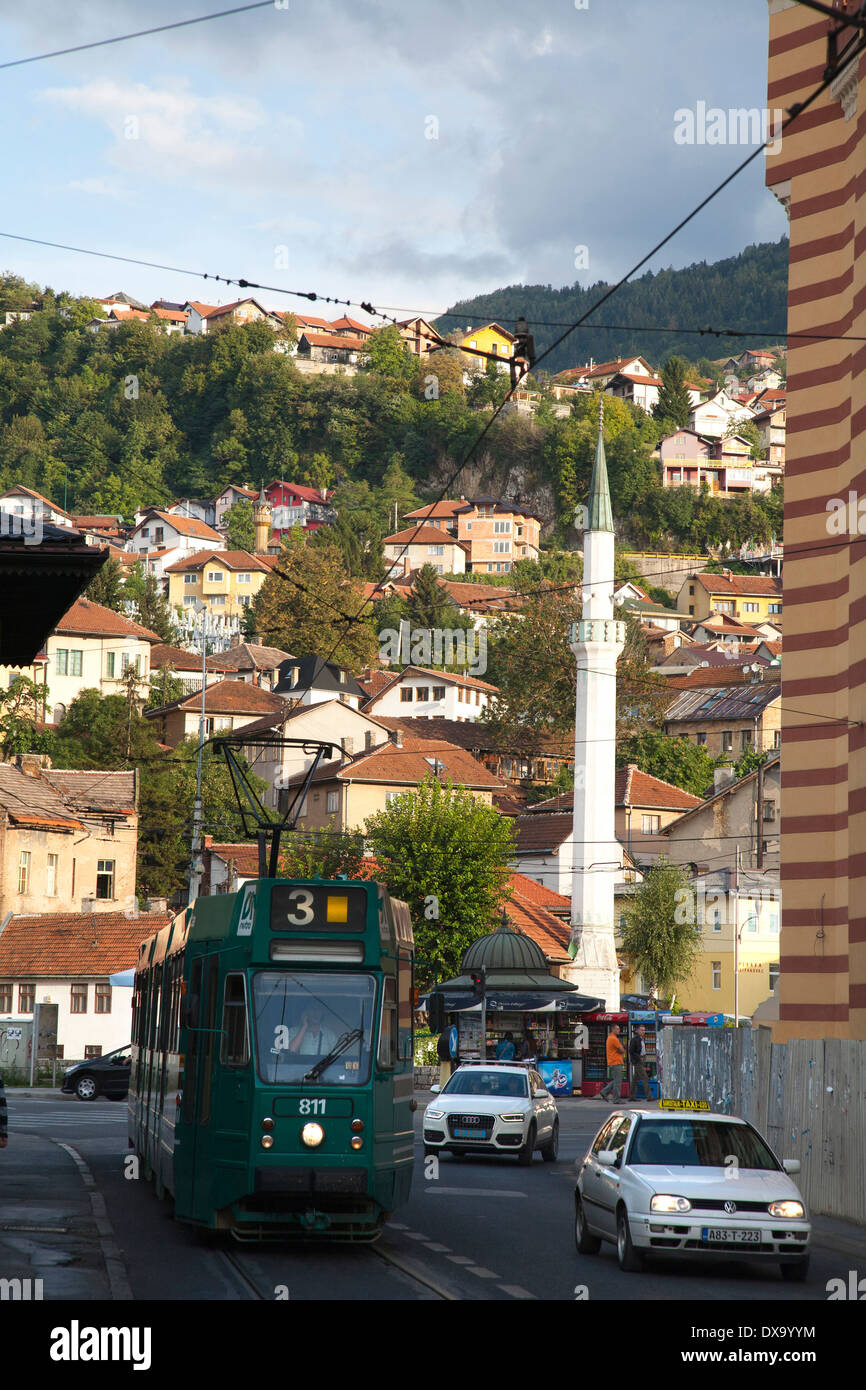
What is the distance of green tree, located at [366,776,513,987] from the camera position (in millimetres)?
59406

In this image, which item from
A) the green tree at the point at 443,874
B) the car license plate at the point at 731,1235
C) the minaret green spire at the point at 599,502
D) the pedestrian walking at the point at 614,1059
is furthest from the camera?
the minaret green spire at the point at 599,502

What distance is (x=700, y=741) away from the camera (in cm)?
11156

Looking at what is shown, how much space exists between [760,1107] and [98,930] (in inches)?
1413

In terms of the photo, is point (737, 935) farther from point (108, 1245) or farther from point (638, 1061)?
point (108, 1245)

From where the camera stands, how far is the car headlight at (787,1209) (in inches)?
547

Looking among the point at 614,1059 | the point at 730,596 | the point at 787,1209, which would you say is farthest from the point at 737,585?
the point at 787,1209

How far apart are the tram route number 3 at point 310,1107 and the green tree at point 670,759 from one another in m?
89.2

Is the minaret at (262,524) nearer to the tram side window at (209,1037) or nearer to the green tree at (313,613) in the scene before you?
the green tree at (313,613)

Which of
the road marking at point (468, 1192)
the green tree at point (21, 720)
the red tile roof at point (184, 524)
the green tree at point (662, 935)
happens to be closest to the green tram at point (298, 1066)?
the road marking at point (468, 1192)

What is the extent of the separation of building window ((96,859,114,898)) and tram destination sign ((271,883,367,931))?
170ft

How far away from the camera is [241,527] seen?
584 ft

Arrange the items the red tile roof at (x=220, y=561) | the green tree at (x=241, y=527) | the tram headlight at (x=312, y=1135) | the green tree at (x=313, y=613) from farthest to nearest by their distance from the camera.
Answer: the green tree at (x=241, y=527) < the red tile roof at (x=220, y=561) < the green tree at (x=313, y=613) < the tram headlight at (x=312, y=1135)

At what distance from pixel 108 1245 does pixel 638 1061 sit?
Answer: 40.7m
